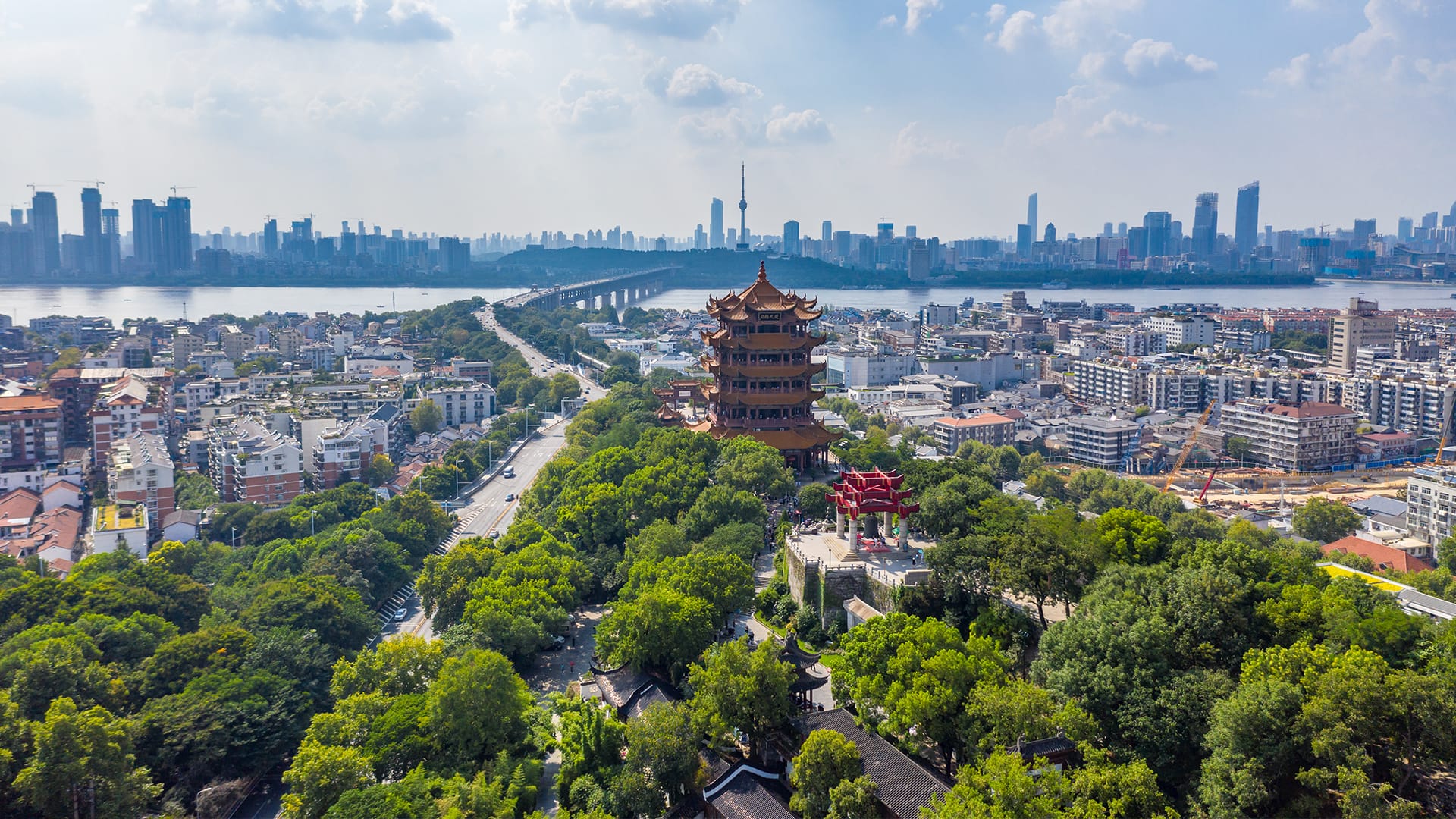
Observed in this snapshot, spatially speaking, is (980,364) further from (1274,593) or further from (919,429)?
(1274,593)

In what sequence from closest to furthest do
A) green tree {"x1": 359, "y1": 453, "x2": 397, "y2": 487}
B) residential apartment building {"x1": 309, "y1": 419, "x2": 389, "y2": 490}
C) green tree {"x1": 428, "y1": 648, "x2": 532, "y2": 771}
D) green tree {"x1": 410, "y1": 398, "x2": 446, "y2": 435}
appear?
green tree {"x1": 428, "y1": 648, "x2": 532, "y2": 771}
residential apartment building {"x1": 309, "y1": 419, "x2": 389, "y2": 490}
green tree {"x1": 359, "y1": 453, "x2": 397, "y2": 487}
green tree {"x1": 410, "y1": 398, "x2": 446, "y2": 435}

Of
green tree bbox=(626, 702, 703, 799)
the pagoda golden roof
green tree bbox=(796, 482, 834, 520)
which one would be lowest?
green tree bbox=(626, 702, 703, 799)

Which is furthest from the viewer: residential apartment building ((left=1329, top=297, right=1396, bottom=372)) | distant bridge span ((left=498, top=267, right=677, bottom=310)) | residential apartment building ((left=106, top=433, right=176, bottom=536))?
distant bridge span ((left=498, top=267, right=677, bottom=310))

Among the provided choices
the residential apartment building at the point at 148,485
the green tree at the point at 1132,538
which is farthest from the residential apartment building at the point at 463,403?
the green tree at the point at 1132,538

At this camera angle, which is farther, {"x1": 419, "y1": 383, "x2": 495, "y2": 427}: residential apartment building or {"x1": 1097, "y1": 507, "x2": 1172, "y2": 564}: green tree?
{"x1": 419, "y1": 383, "x2": 495, "y2": 427}: residential apartment building

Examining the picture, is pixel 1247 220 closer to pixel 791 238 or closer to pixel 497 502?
pixel 791 238

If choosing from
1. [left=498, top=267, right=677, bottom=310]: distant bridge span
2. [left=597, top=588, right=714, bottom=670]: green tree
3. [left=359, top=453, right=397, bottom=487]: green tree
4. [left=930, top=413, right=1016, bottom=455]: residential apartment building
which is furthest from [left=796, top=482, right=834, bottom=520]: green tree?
[left=498, top=267, right=677, bottom=310]: distant bridge span

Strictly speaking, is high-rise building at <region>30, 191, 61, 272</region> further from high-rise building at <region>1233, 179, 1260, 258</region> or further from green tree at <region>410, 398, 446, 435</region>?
high-rise building at <region>1233, 179, 1260, 258</region>
